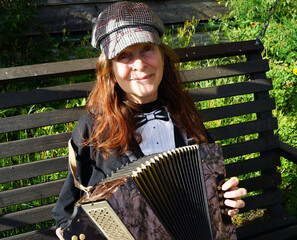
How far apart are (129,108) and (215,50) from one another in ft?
3.07

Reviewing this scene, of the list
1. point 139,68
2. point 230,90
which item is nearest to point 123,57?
point 139,68

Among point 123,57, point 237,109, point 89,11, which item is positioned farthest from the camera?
point 89,11

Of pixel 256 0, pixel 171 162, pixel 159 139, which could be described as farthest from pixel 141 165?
pixel 256 0

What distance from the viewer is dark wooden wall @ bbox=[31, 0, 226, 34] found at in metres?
4.73

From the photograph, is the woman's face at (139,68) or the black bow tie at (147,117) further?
the black bow tie at (147,117)

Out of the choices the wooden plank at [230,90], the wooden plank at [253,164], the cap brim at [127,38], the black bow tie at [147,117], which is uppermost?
the cap brim at [127,38]

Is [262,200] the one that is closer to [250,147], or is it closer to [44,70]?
[250,147]

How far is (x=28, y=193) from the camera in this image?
2516mm

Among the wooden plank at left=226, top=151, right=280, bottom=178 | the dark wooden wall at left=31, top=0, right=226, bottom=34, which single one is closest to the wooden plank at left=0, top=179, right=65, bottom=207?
the wooden plank at left=226, top=151, right=280, bottom=178

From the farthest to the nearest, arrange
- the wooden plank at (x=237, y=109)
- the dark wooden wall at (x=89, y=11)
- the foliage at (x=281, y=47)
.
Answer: the dark wooden wall at (x=89, y=11), the foliage at (x=281, y=47), the wooden plank at (x=237, y=109)

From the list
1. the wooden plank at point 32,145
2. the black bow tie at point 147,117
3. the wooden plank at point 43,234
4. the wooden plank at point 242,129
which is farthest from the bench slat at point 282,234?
the wooden plank at point 32,145

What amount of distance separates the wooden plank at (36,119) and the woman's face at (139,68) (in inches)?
24.3

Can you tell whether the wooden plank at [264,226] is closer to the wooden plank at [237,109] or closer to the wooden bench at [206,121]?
the wooden bench at [206,121]

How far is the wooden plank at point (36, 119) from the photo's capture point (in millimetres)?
2424
